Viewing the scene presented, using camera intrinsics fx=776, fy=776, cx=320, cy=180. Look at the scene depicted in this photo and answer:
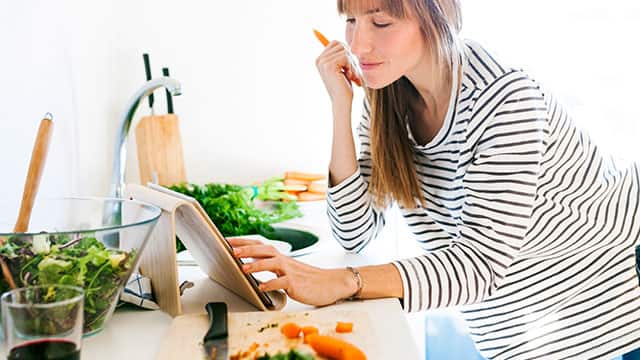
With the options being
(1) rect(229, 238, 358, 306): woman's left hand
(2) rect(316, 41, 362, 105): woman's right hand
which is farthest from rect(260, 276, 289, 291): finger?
(2) rect(316, 41, 362, 105): woman's right hand

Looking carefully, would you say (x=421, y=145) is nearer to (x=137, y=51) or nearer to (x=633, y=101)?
(x=137, y=51)

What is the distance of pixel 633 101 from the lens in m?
2.48

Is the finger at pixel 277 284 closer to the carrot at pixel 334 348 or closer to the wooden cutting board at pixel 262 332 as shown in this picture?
the wooden cutting board at pixel 262 332

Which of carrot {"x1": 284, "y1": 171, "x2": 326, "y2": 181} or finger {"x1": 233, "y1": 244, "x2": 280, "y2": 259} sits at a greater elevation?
finger {"x1": 233, "y1": 244, "x2": 280, "y2": 259}

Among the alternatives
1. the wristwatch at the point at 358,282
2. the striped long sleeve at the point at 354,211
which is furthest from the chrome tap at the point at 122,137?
the wristwatch at the point at 358,282

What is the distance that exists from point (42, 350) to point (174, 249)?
31 cm

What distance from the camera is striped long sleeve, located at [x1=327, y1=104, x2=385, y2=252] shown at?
4.63ft

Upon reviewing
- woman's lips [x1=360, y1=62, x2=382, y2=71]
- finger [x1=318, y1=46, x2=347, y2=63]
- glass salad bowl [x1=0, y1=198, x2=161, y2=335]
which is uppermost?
finger [x1=318, y1=46, x2=347, y2=63]

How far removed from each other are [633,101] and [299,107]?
1.07 meters

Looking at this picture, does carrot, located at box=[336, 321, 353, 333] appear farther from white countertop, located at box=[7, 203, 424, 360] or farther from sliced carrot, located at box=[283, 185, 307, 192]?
sliced carrot, located at box=[283, 185, 307, 192]

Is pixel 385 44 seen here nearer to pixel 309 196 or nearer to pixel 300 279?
pixel 300 279

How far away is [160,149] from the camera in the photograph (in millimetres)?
2084

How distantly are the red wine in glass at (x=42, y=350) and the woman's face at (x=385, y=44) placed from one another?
697 millimetres

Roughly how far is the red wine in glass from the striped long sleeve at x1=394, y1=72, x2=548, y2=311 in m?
0.53
